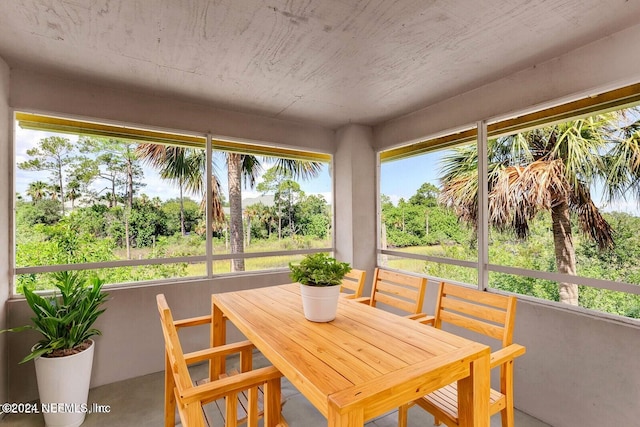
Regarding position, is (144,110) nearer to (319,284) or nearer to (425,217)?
(319,284)

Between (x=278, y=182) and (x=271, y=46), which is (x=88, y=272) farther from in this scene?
(x=271, y=46)

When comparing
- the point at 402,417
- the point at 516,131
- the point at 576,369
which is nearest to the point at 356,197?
the point at 516,131

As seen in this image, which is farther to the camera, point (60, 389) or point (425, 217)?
point (425, 217)

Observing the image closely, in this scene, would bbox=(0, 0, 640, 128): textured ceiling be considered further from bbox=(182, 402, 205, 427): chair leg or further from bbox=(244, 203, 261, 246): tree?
bbox=(182, 402, 205, 427): chair leg

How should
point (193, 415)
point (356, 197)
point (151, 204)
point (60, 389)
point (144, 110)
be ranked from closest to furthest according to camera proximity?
point (193, 415), point (60, 389), point (144, 110), point (151, 204), point (356, 197)

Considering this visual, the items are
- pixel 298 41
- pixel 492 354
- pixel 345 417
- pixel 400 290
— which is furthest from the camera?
pixel 400 290

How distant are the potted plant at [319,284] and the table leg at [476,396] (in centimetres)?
70

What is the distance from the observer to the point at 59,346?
213 centimetres

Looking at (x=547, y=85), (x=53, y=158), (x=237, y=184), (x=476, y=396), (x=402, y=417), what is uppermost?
(x=547, y=85)

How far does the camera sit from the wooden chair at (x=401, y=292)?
216cm

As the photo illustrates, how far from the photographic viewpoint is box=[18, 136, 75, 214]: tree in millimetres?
2506

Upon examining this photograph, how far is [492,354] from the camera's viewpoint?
150 cm

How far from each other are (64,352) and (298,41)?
2659mm

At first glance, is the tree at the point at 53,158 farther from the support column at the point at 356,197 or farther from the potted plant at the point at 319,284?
the support column at the point at 356,197
